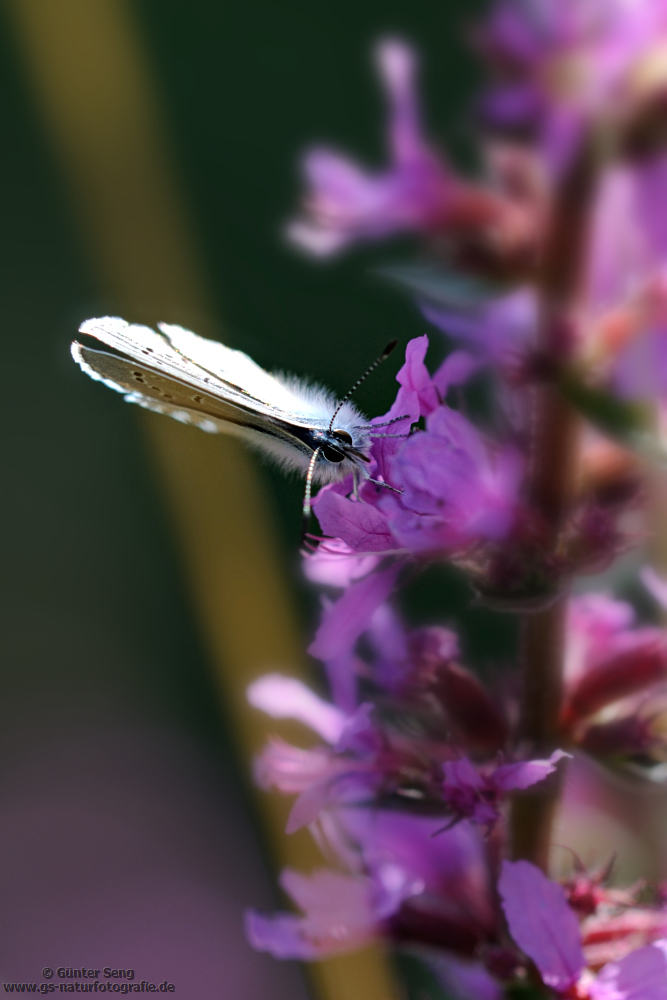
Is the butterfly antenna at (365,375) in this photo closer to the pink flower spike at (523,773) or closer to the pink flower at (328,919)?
the pink flower spike at (523,773)

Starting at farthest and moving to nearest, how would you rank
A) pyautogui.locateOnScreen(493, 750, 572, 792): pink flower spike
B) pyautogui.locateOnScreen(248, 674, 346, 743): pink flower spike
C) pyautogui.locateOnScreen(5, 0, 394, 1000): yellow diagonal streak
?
pyautogui.locateOnScreen(5, 0, 394, 1000): yellow diagonal streak
pyautogui.locateOnScreen(248, 674, 346, 743): pink flower spike
pyautogui.locateOnScreen(493, 750, 572, 792): pink flower spike

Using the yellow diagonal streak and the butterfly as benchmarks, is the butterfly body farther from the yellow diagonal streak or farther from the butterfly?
the yellow diagonal streak

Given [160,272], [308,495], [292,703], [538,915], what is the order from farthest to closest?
1. [160,272]
2. [292,703]
3. [308,495]
4. [538,915]

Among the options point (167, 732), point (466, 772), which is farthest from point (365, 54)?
point (466, 772)

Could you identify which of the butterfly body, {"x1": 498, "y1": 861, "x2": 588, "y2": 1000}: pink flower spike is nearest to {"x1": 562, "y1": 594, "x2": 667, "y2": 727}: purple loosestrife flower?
{"x1": 498, "y1": 861, "x2": 588, "y2": 1000}: pink flower spike

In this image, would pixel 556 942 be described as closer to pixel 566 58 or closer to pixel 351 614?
pixel 351 614

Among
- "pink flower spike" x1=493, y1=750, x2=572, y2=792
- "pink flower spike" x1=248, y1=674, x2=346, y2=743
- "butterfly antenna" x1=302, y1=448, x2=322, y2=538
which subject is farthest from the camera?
"pink flower spike" x1=248, y1=674, x2=346, y2=743

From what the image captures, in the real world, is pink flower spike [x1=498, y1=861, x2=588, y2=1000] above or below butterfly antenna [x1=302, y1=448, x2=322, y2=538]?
below

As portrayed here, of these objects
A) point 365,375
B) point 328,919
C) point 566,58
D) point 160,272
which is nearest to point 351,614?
point 365,375
